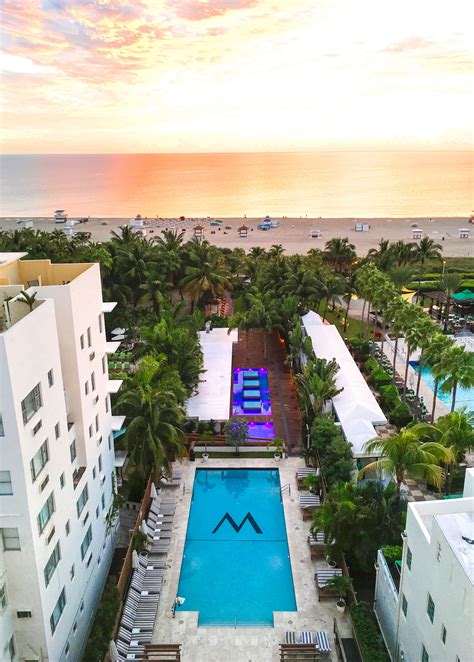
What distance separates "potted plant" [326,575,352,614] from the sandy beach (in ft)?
217

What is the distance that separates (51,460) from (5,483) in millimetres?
2080

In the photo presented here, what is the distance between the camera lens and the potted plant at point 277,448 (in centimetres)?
2897

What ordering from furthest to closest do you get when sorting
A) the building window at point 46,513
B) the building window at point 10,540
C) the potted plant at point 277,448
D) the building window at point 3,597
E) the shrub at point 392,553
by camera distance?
the potted plant at point 277,448 < the shrub at point 392,553 < the building window at point 46,513 < the building window at point 3,597 < the building window at point 10,540

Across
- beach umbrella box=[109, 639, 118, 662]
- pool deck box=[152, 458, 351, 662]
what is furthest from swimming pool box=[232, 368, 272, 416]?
beach umbrella box=[109, 639, 118, 662]

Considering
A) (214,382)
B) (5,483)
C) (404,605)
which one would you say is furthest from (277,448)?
(5,483)

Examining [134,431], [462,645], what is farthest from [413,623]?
[134,431]

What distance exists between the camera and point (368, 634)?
56.3ft

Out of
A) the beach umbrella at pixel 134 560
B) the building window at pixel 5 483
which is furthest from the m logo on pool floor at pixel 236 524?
the building window at pixel 5 483

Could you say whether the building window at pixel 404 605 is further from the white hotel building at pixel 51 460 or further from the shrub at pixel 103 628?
the white hotel building at pixel 51 460

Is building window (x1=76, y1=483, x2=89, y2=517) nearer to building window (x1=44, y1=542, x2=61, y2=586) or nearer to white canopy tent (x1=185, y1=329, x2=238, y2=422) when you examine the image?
building window (x1=44, y1=542, x2=61, y2=586)

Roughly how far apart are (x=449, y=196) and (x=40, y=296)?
187 meters

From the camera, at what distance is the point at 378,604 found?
1862cm

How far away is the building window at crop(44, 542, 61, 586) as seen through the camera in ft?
49.4

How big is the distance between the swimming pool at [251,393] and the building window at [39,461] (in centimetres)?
1925
